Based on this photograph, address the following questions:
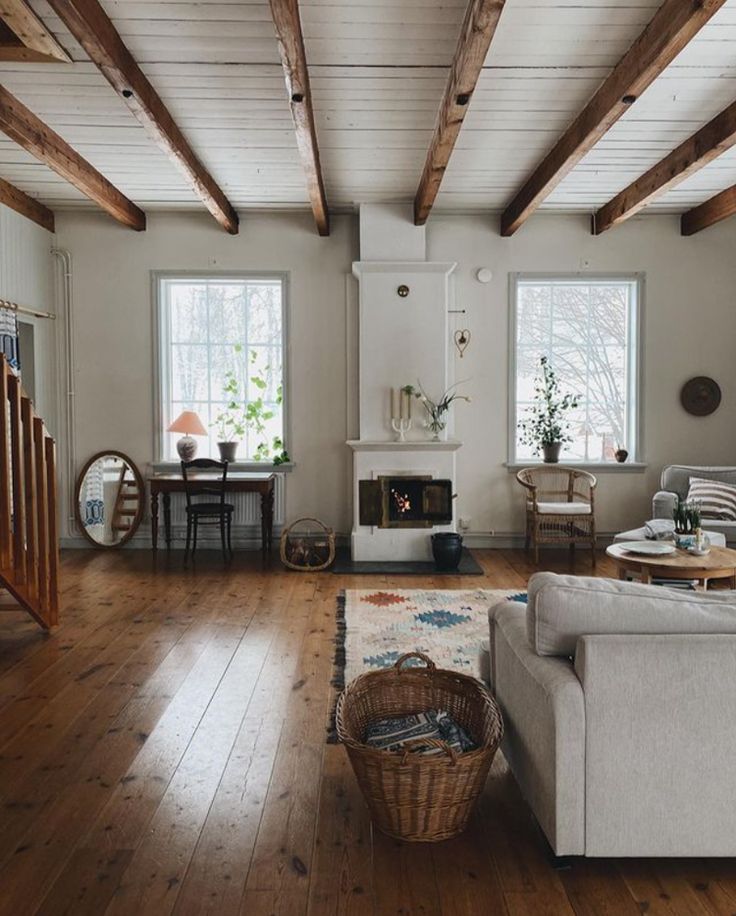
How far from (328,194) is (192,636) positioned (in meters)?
3.69

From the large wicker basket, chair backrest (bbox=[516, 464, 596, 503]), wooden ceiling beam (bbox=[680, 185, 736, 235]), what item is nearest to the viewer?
the large wicker basket

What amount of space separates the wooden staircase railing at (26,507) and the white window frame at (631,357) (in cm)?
392

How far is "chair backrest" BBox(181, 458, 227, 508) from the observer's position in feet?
19.1

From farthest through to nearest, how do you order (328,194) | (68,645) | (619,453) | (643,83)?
1. (619,453)
2. (328,194)
3. (68,645)
4. (643,83)

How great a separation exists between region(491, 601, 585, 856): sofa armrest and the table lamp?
4.51m

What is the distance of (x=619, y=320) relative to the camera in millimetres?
6621

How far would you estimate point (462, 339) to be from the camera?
6480 mm

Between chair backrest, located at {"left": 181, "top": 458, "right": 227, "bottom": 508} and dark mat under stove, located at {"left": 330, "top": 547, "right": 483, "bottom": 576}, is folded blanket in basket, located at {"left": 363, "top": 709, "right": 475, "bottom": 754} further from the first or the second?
chair backrest, located at {"left": 181, "top": 458, "right": 227, "bottom": 508}

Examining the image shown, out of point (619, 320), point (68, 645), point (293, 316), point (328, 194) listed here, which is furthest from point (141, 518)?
point (619, 320)

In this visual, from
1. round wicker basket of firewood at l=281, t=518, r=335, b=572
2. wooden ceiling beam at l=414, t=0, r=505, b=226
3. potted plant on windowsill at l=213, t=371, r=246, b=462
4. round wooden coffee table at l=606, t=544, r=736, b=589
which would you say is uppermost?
wooden ceiling beam at l=414, t=0, r=505, b=226

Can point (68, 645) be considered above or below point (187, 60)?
below

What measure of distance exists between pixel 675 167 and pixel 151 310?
4.34m

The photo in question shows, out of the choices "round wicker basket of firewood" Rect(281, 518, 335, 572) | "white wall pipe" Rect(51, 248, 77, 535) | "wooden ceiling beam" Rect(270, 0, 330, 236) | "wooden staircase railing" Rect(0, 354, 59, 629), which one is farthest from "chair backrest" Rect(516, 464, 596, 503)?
"white wall pipe" Rect(51, 248, 77, 535)

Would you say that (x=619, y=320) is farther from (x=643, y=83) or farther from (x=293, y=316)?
(x=643, y=83)
